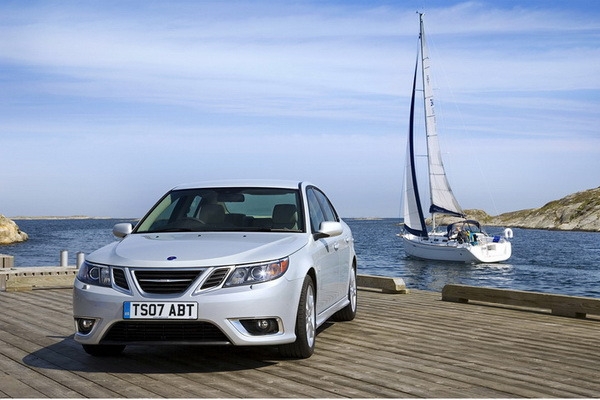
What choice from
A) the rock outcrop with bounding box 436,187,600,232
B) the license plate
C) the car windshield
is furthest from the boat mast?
the rock outcrop with bounding box 436,187,600,232

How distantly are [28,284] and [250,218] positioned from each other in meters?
7.80

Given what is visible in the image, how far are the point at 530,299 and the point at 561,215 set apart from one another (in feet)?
527

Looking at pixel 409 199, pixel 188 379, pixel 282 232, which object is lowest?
pixel 409 199

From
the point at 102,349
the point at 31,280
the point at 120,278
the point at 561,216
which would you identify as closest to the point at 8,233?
the point at 31,280

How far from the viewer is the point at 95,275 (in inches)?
277

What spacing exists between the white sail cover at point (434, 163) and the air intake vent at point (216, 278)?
48.2 metres

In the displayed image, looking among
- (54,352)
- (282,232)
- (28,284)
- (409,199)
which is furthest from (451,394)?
(409,199)

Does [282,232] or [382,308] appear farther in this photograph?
[382,308]

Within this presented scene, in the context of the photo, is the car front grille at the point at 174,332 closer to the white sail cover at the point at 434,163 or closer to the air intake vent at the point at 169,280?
the air intake vent at the point at 169,280

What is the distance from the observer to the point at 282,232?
784 centimetres

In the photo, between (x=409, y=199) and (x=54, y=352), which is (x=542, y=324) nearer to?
(x=54, y=352)

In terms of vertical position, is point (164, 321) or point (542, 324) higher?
point (164, 321)

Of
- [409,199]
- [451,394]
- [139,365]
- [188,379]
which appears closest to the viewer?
[451,394]

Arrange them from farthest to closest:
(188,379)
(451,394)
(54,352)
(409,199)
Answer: (409,199) < (54,352) < (188,379) < (451,394)
